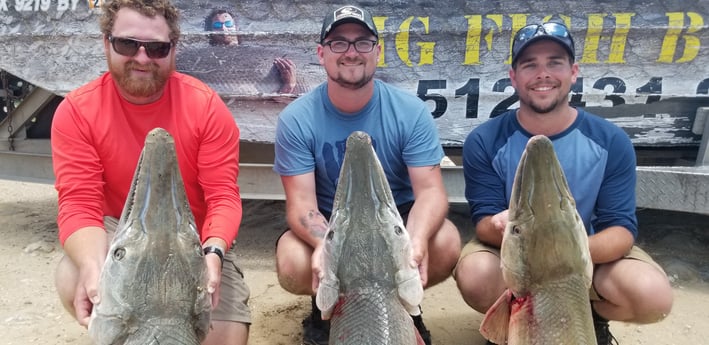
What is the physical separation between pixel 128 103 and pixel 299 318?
226cm

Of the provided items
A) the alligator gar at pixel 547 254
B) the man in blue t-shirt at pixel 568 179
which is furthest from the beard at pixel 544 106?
the alligator gar at pixel 547 254

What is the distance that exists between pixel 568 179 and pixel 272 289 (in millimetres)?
2921

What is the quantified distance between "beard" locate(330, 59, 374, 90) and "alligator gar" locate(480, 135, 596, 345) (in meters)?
1.47

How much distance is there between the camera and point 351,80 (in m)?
4.12

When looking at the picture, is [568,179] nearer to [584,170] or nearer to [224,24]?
[584,170]

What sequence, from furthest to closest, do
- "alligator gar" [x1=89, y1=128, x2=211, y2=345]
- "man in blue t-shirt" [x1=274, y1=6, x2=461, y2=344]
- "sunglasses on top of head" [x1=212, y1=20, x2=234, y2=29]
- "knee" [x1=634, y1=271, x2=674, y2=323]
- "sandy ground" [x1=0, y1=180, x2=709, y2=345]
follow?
1. "sunglasses on top of head" [x1=212, y1=20, x2=234, y2=29]
2. "sandy ground" [x1=0, y1=180, x2=709, y2=345]
3. "man in blue t-shirt" [x1=274, y1=6, x2=461, y2=344]
4. "knee" [x1=634, y1=271, x2=674, y2=323]
5. "alligator gar" [x1=89, y1=128, x2=211, y2=345]

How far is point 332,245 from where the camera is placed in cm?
328

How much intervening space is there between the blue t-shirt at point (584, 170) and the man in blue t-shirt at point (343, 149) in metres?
0.32

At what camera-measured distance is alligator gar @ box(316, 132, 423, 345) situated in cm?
318

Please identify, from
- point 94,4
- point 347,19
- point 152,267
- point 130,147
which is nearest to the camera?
point 152,267

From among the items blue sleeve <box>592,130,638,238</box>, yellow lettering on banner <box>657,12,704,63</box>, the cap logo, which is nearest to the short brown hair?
the cap logo

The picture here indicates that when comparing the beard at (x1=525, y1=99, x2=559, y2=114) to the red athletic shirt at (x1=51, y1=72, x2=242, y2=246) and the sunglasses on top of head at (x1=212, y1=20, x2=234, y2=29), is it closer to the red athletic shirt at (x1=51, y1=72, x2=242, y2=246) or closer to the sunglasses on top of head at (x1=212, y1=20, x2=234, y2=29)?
the red athletic shirt at (x1=51, y1=72, x2=242, y2=246)

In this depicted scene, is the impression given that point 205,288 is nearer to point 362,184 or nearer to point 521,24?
point 362,184

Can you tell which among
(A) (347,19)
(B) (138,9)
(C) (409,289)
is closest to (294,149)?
(A) (347,19)
